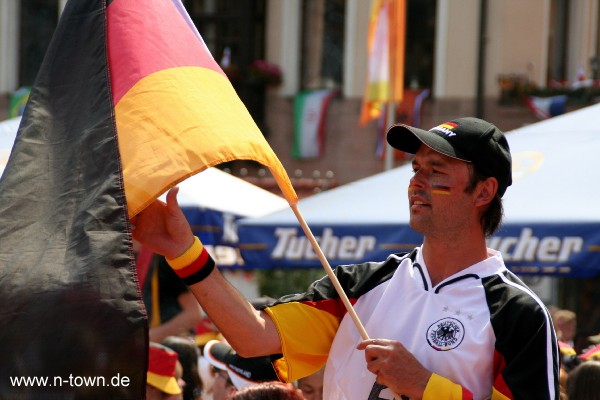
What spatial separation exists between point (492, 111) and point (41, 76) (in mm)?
13928

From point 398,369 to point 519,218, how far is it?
3639mm

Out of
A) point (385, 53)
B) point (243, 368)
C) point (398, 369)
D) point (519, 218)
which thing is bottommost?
point (243, 368)

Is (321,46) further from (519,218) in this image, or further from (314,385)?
(314,385)

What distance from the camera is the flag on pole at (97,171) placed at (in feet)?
9.66

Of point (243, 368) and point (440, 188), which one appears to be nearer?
point (440, 188)

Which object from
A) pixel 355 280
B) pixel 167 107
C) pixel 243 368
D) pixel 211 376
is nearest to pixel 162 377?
pixel 243 368

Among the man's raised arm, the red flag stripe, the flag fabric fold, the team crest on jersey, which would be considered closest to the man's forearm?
the man's raised arm

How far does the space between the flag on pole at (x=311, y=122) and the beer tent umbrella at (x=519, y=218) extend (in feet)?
31.8

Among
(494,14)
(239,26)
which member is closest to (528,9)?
(494,14)

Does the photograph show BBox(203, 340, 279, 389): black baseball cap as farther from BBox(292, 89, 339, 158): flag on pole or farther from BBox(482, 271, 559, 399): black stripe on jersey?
BBox(292, 89, 339, 158): flag on pole

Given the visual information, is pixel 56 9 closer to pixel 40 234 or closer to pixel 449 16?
pixel 449 16

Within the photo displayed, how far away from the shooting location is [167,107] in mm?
3264

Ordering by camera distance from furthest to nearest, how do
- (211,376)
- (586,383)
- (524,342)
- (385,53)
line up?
(385,53) → (211,376) → (586,383) → (524,342)

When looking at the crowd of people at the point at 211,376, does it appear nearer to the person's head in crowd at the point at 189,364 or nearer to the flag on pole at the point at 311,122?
the person's head in crowd at the point at 189,364
